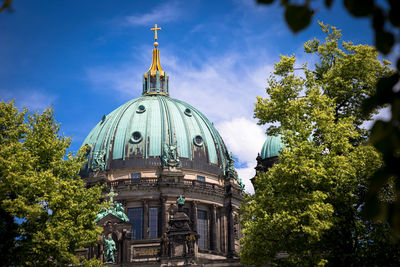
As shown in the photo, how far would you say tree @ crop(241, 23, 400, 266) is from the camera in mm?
21141

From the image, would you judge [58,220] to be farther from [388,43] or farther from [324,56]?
[388,43]

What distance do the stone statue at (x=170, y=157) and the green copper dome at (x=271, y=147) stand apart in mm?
11244

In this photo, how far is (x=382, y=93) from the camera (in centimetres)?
385

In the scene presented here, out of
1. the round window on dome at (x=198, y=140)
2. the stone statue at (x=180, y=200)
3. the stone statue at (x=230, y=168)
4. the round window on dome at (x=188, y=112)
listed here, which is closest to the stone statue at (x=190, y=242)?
the stone statue at (x=180, y=200)

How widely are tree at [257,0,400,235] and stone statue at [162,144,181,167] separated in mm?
50650

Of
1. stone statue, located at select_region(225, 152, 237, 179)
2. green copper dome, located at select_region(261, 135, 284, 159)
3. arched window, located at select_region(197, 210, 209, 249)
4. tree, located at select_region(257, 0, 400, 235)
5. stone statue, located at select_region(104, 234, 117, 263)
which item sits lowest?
tree, located at select_region(257, 0, 400, 235)

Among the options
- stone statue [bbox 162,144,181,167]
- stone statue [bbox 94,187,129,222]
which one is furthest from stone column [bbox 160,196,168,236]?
stone statue [bbox 94,187,129,222]

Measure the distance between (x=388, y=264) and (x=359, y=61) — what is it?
10733mm

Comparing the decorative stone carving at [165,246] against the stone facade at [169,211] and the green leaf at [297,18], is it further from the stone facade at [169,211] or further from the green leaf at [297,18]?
the green leaf at [297,18]

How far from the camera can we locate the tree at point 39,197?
2375 cm

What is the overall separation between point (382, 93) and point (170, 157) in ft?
168

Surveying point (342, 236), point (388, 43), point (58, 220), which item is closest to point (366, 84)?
point (342, 236)

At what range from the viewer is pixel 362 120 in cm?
2605

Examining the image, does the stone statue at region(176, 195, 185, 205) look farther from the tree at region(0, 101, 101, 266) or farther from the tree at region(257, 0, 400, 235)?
the tree at region(257, 0, 400, 235)
